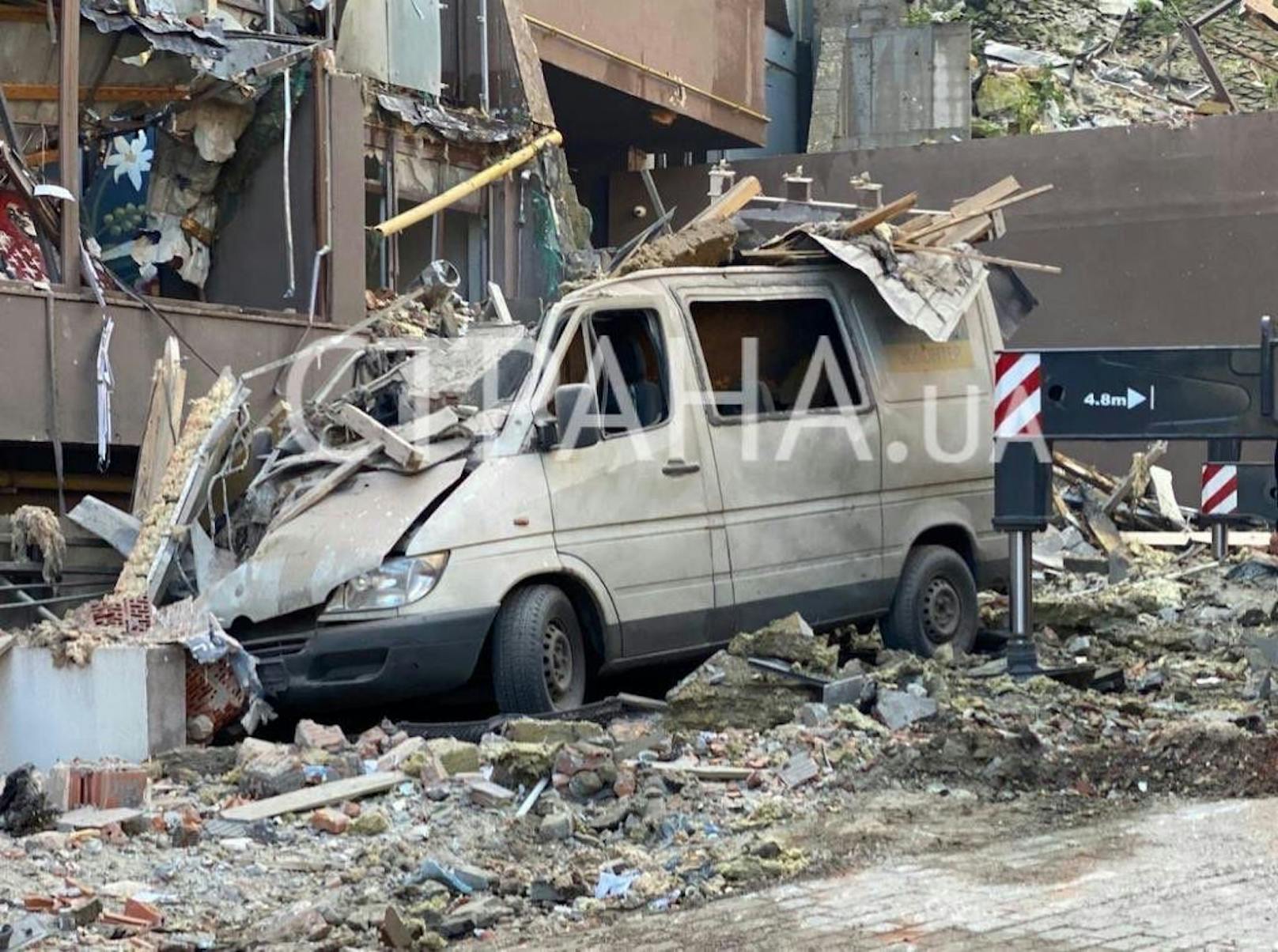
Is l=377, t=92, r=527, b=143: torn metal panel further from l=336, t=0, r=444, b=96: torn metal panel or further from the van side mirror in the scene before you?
the van side mirror

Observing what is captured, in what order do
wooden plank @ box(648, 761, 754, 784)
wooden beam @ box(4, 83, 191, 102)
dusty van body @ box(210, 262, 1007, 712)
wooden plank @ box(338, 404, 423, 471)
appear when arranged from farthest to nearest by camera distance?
wooden beam @ box(4, 83, 191, 102) → wooden plank @ box(338, 404, 423, 471) → dusty van body @ box(210, 262, 1007, 712) → wooden plank @ box(648, 761, 754, 784)

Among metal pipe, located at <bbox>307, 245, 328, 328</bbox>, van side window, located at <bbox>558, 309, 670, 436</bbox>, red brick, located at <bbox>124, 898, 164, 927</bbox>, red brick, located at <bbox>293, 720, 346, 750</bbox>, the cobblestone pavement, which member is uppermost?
metal pipe, located at <bbox>307, 245, 328, 328</bbox>

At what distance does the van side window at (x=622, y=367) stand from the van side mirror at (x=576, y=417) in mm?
241

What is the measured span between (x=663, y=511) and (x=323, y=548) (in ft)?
5.69

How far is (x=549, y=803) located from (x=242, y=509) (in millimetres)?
3001

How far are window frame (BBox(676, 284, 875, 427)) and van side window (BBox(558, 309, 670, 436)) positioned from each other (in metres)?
0.22

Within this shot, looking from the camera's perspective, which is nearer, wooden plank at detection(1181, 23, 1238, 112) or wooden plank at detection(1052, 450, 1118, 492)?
wooden plank at detection(1052, 450, 1118, 492)

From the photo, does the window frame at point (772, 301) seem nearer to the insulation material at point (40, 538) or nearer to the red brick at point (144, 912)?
the insulation material at point (40, 538)

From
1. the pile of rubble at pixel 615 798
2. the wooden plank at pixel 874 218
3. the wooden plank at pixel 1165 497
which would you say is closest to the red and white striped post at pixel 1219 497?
the wooden plank at pixel 1165 497

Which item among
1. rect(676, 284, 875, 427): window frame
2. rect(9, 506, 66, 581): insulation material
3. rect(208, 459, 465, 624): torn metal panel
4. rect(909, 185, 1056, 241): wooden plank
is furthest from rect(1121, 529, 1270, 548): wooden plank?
rect(9, 506, 66, 581): insulation material

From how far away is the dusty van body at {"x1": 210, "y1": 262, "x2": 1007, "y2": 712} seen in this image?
342 inches

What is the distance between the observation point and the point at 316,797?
7.30 metres

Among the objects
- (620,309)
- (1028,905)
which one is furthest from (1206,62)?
(1028,905)

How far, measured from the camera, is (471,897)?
605 cm
